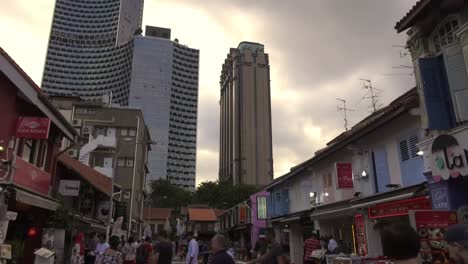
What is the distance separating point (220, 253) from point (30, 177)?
10.7 m

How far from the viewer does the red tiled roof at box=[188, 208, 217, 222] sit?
59934 mm

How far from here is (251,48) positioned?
378 ft

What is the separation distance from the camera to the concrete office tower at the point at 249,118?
103 metres

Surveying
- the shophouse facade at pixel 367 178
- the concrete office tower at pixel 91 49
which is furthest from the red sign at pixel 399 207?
the concrete office tower at pixel 91 49

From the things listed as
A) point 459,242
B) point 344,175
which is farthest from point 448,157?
point 344,175

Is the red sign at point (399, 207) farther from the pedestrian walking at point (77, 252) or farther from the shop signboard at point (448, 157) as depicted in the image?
the pedestrian walking at point (77, 252)

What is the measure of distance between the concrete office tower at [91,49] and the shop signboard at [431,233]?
10572 cm

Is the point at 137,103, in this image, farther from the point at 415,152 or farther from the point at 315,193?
the point at 415,152

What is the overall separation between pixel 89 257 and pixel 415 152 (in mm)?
13283

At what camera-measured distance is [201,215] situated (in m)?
61.2

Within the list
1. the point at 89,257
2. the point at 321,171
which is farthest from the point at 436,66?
the point at 89,257

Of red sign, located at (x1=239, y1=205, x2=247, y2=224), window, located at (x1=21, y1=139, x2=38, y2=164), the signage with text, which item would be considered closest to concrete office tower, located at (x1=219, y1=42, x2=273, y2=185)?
red sign, located at (x1=239, y1=205, x2=247, y2=224)

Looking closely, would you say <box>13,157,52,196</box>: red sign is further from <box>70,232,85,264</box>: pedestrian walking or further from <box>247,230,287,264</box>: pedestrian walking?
<box>247,230,287,264</box>: pedestrian walking

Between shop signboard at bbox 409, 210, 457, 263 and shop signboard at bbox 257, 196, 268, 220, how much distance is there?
23.1 meters
